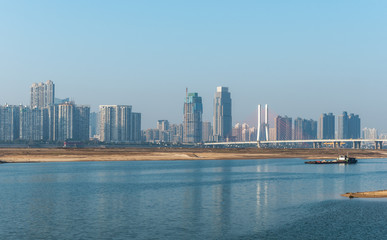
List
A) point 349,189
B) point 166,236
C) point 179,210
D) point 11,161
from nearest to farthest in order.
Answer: point 166,236
point 179,210
point 349,189
point 11,161

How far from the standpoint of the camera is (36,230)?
38.0 meters

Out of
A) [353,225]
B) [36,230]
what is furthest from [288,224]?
[36,230]

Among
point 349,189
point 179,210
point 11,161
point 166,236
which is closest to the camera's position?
point 166,236

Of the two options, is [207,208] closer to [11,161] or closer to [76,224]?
[76,224]

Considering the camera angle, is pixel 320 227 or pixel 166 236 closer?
pixel 166 236

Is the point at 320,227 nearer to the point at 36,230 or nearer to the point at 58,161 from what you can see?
the point at 36,230

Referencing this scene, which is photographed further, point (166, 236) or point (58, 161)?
point (58, 161)

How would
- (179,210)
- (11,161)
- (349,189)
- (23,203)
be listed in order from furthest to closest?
(11,161) → (349,189) → (23,203) → (179,210)

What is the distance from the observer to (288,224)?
4062cm

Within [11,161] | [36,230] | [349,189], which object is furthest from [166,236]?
[11,161]

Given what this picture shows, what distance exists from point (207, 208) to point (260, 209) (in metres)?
5.44

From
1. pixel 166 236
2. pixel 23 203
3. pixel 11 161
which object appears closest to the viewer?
pixel 166 236

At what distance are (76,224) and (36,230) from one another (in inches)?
138

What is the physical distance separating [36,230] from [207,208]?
18098 mm
